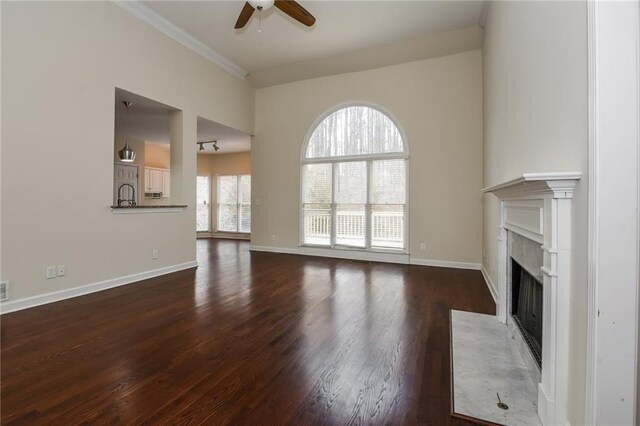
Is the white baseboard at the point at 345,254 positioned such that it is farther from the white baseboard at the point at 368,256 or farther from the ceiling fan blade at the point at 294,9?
the ceiling fan blade at the point at 294,9

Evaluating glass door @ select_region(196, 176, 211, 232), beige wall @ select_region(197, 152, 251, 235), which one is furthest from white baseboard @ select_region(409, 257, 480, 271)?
glass door @ select_region(196, 176, 211, 232)

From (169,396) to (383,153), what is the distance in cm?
480

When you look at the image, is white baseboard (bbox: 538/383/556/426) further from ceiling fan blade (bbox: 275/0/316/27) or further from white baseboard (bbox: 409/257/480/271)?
ceiling fan blade (bbox: 275/0/316/27)

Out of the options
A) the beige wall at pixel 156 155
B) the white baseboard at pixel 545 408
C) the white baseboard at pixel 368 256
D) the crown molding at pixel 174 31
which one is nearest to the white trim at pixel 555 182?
the white baseboard at pixel 545 408

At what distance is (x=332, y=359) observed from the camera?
1.97 metres

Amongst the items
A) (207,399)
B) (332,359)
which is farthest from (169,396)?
(332,359)

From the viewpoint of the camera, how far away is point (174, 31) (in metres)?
4.37

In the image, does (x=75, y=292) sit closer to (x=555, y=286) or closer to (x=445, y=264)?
(x=555, y=286)

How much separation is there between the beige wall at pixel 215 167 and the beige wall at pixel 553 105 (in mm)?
7828

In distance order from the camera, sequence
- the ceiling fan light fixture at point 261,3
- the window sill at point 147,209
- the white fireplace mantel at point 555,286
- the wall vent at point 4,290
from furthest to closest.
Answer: the window sill at point 147,209 < the ceiling fan light fixture at point 261,3 < the wall vent at point 4,290 < the white fireplace mantel at point 555,286

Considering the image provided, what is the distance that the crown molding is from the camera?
12.5 ft

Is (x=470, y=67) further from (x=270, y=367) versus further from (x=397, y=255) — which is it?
(x=270, y=367)

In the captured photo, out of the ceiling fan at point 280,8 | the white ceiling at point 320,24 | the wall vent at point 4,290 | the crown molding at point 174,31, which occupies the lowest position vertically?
the wall vent at point 4,290

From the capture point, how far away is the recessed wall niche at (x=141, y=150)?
4.72 m
